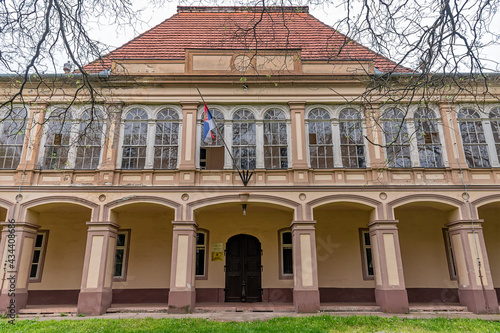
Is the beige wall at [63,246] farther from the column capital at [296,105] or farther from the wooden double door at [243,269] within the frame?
the column capital at [296,105]

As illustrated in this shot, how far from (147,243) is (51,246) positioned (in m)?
3.47

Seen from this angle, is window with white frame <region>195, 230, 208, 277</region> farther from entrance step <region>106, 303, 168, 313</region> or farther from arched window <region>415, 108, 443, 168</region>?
arched window <region>415, 108, 443, 168</region>

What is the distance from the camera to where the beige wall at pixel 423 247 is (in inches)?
502

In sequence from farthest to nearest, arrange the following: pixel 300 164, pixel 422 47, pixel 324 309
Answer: pixel 300 164 < pixel 324 309 < pixel 422 47

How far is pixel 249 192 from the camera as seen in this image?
11750 millimetres

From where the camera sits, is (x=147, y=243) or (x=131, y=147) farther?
(x=147, y=243)

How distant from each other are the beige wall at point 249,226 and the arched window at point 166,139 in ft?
7.56

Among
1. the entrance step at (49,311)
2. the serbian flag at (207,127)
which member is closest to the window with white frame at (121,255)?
the entrance step at (49,311)

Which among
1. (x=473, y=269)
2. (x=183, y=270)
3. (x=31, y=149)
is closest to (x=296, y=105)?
(x=183, y=270)

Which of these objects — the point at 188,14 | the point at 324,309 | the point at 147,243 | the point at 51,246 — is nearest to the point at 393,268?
the point at 324,309

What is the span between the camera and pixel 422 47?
5.51m

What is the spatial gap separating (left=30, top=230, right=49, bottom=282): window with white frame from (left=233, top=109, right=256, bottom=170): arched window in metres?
7.71

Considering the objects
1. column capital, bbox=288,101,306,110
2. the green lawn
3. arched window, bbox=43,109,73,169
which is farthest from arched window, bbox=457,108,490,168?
arched window, bbox=43,109,73,169

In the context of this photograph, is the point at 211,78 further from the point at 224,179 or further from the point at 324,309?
the point at 324,309
